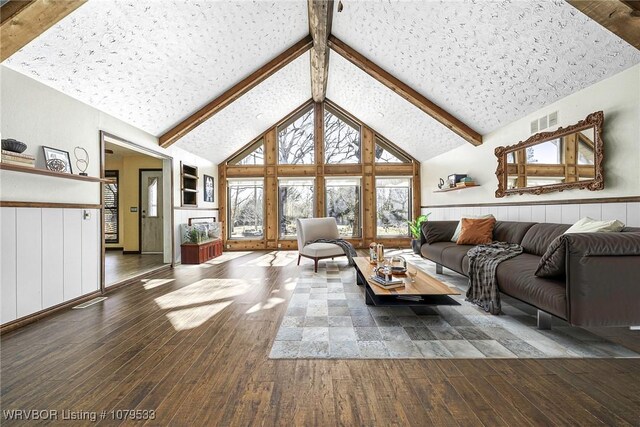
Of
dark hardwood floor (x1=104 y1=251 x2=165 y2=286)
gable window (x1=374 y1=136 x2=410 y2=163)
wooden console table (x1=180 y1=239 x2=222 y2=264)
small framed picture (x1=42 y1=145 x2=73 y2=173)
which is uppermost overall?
gable window (x1=374 y1=136 x2=410 y2=163)

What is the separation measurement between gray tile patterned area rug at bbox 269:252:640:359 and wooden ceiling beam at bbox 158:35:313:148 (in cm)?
365

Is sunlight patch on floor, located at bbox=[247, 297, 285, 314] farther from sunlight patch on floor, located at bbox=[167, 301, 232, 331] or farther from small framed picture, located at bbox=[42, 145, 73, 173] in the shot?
small framed picture, located at bbox=[42, 145, 73, 173]

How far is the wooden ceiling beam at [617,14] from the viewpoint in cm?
192

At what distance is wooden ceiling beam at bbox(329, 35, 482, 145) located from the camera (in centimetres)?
466

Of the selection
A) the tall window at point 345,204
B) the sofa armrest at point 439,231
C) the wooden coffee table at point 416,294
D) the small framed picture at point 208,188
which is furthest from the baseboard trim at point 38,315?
the tall window at point 345,204

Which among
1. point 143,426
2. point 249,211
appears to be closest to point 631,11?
point 143,426

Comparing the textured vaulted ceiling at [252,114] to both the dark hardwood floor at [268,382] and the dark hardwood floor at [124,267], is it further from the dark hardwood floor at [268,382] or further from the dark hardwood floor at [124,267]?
the dark hardwood floor at [268,382]

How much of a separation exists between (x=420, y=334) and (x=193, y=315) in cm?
208

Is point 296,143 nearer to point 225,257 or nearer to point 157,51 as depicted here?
point 225,257

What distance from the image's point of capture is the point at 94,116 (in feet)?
10.6

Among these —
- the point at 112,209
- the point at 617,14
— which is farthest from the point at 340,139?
the point at 112,209

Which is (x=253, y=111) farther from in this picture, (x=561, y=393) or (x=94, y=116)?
(x=561, y=393)

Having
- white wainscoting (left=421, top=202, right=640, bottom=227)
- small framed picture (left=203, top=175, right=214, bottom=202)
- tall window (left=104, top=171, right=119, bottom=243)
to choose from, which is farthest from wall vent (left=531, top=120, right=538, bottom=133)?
tall window (left=104, top=171, right=119, bottom=243)

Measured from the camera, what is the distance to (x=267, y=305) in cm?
281
